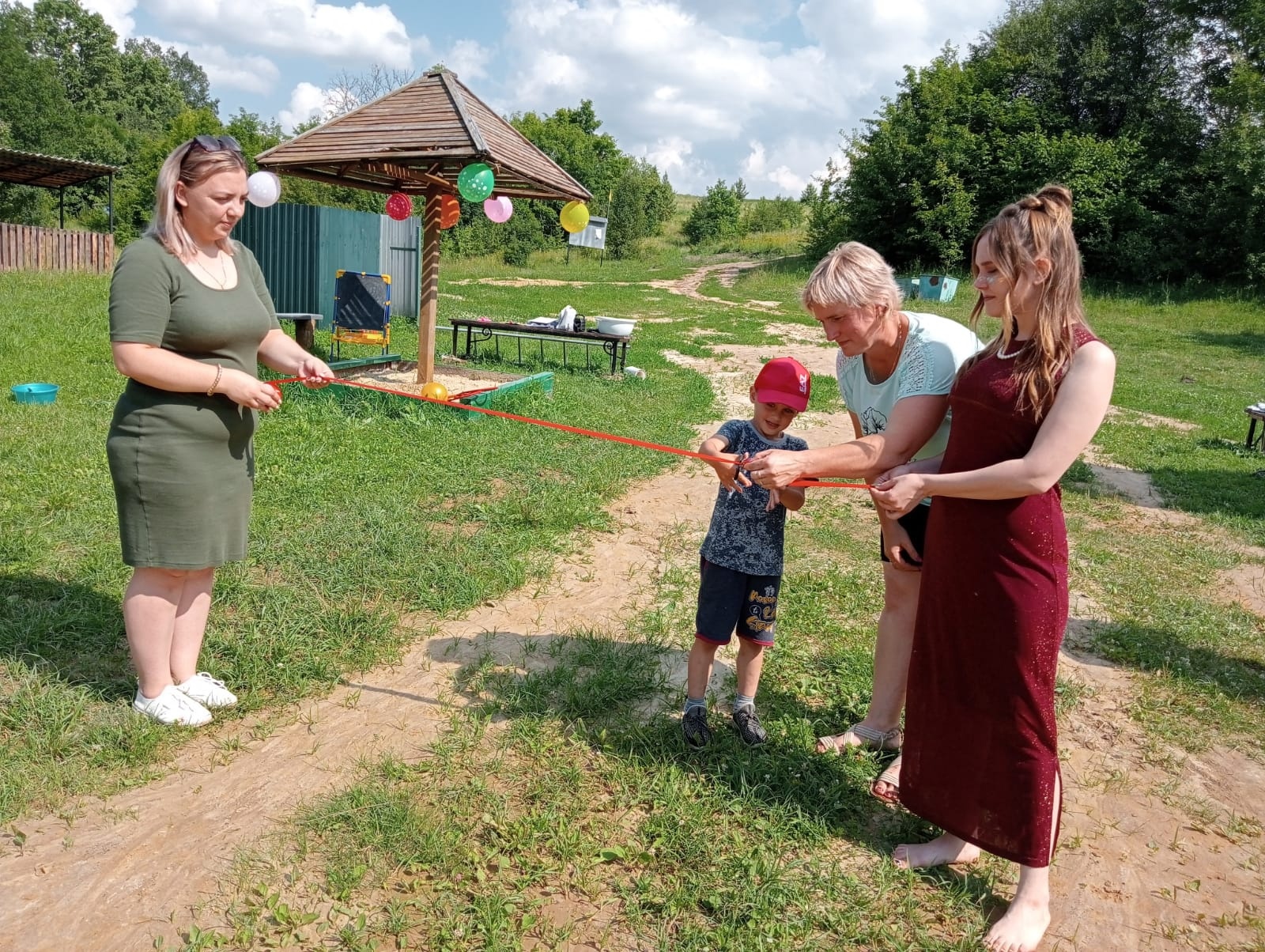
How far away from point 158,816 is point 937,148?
30.5 metres

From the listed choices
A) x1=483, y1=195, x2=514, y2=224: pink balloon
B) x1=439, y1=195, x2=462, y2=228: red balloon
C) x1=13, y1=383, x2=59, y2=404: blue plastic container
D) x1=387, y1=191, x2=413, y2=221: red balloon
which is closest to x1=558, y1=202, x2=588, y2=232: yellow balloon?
x1=483, y1=195, x2=514, y2=224: pink balloon

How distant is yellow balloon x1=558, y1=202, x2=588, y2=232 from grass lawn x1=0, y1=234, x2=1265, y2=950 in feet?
8.45

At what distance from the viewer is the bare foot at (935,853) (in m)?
2.62

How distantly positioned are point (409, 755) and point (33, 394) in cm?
627

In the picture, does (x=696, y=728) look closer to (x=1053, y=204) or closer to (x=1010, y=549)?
(x=1010, y=549)

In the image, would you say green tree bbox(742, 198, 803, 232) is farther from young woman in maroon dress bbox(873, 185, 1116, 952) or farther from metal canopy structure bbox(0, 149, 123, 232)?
young woman in maroon dress bbox(873, 185, 1116, 952)

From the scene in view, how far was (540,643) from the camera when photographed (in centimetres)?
397

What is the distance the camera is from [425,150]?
8.06 m

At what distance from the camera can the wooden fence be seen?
15.4 metres

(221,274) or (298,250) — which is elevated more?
(298,250)

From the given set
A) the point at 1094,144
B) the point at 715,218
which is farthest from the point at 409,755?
the point at 715,218

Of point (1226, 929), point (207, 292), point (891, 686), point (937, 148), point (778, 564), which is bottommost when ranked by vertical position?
point (1226, 929)

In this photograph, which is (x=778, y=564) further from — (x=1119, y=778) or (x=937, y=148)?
(x=937, y=148)

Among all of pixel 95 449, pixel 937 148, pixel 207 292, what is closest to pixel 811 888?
pixel 207 292
